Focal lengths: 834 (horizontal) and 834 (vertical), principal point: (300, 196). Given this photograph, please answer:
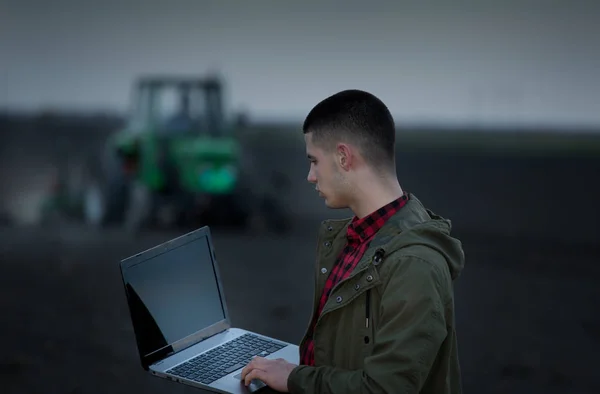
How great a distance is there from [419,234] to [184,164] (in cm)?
621

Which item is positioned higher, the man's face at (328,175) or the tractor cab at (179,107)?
the man's face at (328,175)

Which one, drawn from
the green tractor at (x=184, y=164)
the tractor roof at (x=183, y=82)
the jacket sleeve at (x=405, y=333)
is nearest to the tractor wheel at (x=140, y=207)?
the green tractor at (x=184, y=164)

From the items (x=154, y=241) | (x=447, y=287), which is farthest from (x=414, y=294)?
(x=154, y=241)

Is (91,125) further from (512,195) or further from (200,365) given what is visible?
(200,365)

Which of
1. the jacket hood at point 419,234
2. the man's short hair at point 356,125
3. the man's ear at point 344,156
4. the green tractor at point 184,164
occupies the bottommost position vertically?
the green tractor at point 184,164

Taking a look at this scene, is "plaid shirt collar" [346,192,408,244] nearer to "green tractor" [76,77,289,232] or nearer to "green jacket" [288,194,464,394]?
"green jacket" [288,194,464,394]

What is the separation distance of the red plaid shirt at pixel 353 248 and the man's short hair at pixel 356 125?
0.09 metres

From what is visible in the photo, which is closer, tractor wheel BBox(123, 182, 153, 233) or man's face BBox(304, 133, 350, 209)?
man's face BBox(304, 133, 350, 209)

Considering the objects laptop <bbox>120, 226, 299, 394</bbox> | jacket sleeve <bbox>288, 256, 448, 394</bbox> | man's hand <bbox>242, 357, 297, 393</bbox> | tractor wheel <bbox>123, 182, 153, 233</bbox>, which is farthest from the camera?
tractor wheel <bbox>123, 182, 153, 233</bbox>

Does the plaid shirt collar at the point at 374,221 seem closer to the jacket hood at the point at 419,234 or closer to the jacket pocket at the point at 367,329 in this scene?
the jacket hood at the point at 419,234

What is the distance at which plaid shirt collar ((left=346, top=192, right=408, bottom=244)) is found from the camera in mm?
1635

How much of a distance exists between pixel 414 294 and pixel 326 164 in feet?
1.08

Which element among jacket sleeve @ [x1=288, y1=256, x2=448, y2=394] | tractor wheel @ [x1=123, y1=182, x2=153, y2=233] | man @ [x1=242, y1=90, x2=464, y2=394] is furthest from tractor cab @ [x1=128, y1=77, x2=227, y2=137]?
jacket sleeve @ [x1=288, y1=256, x2=448, y2=394]

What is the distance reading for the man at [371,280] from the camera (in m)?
1.46
